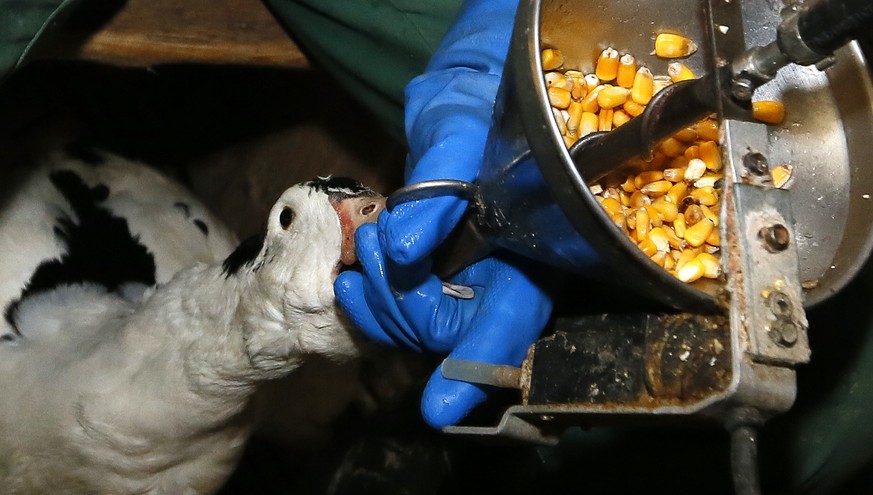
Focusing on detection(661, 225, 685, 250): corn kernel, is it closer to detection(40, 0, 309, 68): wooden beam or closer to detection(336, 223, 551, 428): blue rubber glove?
detection(336, 223, 551, 428): blue rubber glove

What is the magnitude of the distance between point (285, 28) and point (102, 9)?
250mm

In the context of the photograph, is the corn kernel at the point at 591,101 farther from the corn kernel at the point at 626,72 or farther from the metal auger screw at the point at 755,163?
the metal auger screw at the point at 755,163

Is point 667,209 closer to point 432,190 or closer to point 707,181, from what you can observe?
point 707,181

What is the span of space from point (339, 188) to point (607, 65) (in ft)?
1.02

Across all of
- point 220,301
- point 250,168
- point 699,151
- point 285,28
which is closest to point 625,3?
point 699,151

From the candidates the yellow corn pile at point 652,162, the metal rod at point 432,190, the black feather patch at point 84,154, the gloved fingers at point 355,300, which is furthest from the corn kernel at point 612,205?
the black feather patch at point 84,154

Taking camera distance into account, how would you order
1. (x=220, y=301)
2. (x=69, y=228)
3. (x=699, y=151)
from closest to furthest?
(x=699, y=151) < (x=220, y=301) < (x=69, y=228)

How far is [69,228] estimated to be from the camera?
1.25 metres

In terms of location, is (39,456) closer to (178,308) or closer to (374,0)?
(178,308)

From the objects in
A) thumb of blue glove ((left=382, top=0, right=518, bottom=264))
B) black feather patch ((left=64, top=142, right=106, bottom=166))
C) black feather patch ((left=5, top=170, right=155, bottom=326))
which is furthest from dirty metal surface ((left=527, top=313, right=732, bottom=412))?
black feather patch ((left=64, top=142, right=106, bottom=166))

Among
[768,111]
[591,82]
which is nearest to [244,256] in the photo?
[591,82]

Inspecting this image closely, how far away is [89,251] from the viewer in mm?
1219

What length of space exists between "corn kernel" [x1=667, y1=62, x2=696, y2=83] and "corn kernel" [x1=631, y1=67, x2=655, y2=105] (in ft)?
0.05

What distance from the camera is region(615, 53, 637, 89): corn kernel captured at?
0.70m
